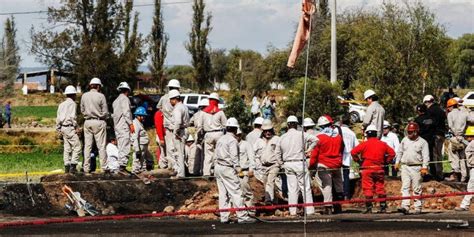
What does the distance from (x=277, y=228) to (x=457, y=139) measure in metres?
7.58

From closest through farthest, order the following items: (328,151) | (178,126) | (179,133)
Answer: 1. (328,151)
2. (178,126)
3. (179,133)

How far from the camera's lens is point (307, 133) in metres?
21.6

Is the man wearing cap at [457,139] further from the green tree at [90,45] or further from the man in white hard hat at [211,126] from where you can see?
the green tree at [90,45]

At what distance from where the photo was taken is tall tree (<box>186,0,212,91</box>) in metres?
69.0

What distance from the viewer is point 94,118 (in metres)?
23.1

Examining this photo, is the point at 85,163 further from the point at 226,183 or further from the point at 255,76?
the point at 255,76

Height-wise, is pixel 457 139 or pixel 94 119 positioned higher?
pixel 94 119

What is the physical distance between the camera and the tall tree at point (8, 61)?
8269 centimetres

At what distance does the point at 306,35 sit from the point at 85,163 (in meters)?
6.84

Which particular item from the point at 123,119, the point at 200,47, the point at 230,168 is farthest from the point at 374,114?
the point at 200,47

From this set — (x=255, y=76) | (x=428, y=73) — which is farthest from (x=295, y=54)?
(x=255, y=76)

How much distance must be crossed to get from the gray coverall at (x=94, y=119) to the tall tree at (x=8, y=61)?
60714mm

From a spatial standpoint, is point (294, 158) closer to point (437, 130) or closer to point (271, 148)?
point (271, 148)

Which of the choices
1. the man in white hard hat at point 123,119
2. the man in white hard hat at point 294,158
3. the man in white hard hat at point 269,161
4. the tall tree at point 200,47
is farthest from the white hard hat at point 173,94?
the tall tree at point 200,47
